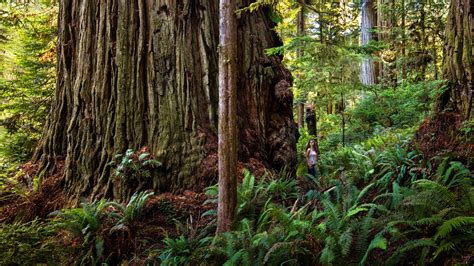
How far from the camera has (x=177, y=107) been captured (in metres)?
5.68

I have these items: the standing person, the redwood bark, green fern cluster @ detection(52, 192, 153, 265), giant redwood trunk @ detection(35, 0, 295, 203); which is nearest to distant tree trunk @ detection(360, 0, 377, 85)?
the standing person

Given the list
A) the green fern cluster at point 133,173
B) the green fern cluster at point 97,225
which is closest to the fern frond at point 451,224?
the green fern cluster at point 97,225

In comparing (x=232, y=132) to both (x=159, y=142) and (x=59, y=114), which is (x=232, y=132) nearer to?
(x=159, y=142)

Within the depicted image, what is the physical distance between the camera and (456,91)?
499cm

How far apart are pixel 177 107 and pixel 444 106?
4126mm

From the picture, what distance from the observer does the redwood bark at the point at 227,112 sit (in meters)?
3.89

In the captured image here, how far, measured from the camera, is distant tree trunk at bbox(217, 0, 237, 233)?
3.89 metres

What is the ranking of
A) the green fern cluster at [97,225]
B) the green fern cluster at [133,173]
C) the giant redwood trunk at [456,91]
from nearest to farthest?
the green fern cluster at [97,225]
the giant redwood trunk at [456,91]
the green fern cluster at [133,173]

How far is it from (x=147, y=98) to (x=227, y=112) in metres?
2.32

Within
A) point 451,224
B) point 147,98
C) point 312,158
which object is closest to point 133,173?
point 147,98

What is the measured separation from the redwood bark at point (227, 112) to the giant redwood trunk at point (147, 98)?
4.85 ft

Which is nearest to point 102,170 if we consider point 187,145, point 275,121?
point 187,145

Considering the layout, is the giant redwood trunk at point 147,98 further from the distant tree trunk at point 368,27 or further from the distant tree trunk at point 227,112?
the distant tree trunk at point 368,27

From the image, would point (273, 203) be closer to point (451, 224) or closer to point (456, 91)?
point (451, 224)
